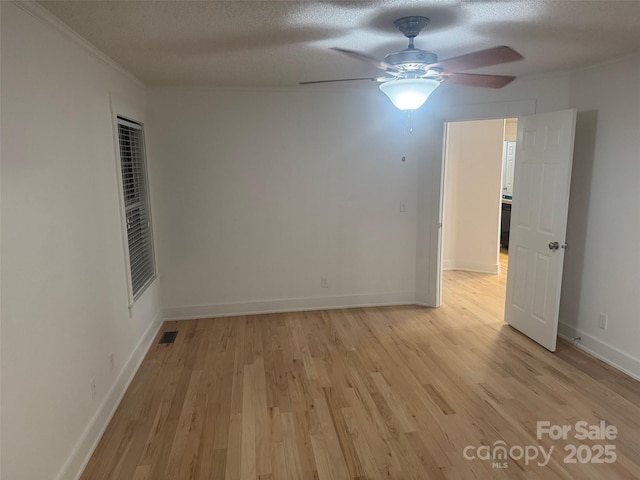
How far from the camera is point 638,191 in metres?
3.05

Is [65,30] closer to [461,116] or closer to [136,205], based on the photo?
[136,205]

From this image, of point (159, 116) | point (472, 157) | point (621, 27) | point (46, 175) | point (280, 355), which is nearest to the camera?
point (46, 175)

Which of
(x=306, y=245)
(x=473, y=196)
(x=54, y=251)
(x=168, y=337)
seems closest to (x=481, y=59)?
(x=54, y=251)

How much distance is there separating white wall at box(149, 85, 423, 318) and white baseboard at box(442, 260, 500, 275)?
1.77m

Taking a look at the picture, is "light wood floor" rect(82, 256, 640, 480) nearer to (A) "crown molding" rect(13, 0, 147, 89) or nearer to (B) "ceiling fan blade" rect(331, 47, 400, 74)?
(B) "ceiling fan blade" rect(331, 47, 400, 74)

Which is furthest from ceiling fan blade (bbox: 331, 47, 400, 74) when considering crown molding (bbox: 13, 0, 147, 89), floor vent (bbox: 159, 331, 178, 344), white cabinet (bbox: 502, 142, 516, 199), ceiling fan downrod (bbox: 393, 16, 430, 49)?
white cabinet (bbox: 502, 142, 516, 199)

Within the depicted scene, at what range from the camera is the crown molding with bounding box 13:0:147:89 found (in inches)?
73.9

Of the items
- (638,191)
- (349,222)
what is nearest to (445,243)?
(349,222)

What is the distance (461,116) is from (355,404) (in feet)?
9.39

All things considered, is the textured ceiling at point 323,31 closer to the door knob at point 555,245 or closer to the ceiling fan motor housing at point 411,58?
the ceiling fan motor housing at point 411,58

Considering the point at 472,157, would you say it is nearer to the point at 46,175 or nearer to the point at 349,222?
the point at 349,222

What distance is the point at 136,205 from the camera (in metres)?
3.64

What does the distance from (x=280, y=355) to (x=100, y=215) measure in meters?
1.77

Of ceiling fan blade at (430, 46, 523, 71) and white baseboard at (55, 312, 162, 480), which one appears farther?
white baseboard at (55, 312, 162, 480)
